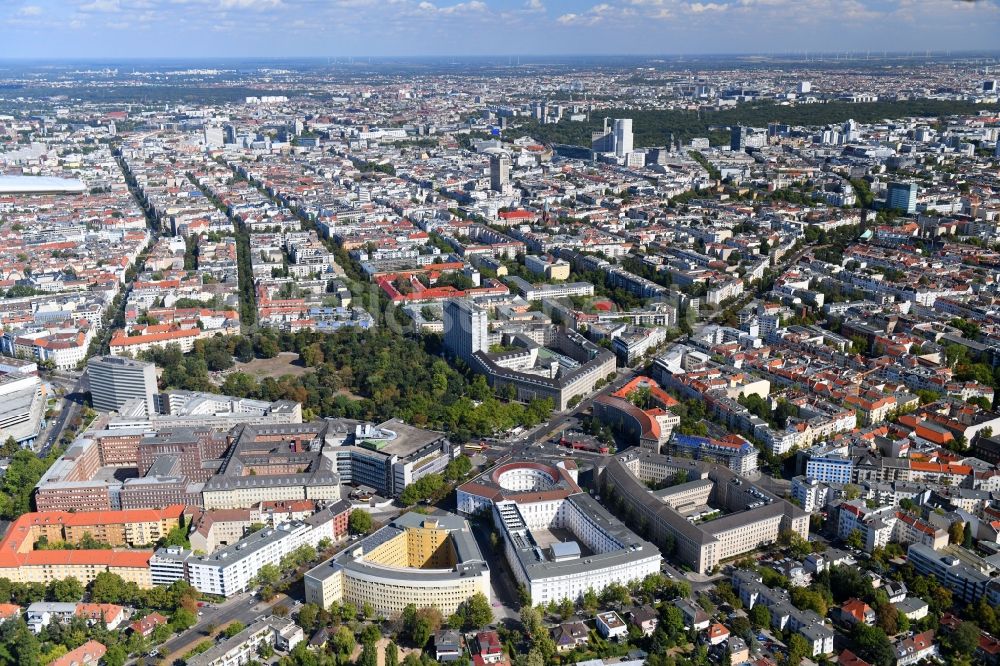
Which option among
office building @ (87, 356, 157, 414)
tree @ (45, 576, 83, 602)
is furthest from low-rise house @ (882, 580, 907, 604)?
office building @ (87, 356, 157, 414)

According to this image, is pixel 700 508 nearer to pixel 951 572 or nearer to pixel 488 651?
pixel 951 572

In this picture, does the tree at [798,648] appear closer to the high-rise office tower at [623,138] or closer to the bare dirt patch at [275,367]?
the bare dirt patch at [275,367]

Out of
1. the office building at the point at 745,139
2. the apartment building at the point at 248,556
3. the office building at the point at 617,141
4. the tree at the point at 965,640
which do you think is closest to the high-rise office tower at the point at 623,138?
the office building at the point at 617,141

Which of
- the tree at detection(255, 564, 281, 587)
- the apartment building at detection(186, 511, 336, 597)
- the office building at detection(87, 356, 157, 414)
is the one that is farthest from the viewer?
the office building at detection(87, 356, 157, 414)

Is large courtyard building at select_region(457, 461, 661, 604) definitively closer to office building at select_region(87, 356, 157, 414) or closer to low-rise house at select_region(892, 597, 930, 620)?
low-rise house at select_region(892, 597, 930, 620)

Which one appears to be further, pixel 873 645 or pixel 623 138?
pixel 623 138

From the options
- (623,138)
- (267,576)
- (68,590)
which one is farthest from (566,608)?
(623,138)

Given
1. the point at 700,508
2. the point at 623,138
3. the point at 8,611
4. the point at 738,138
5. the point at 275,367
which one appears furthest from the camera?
the point at 738,138
